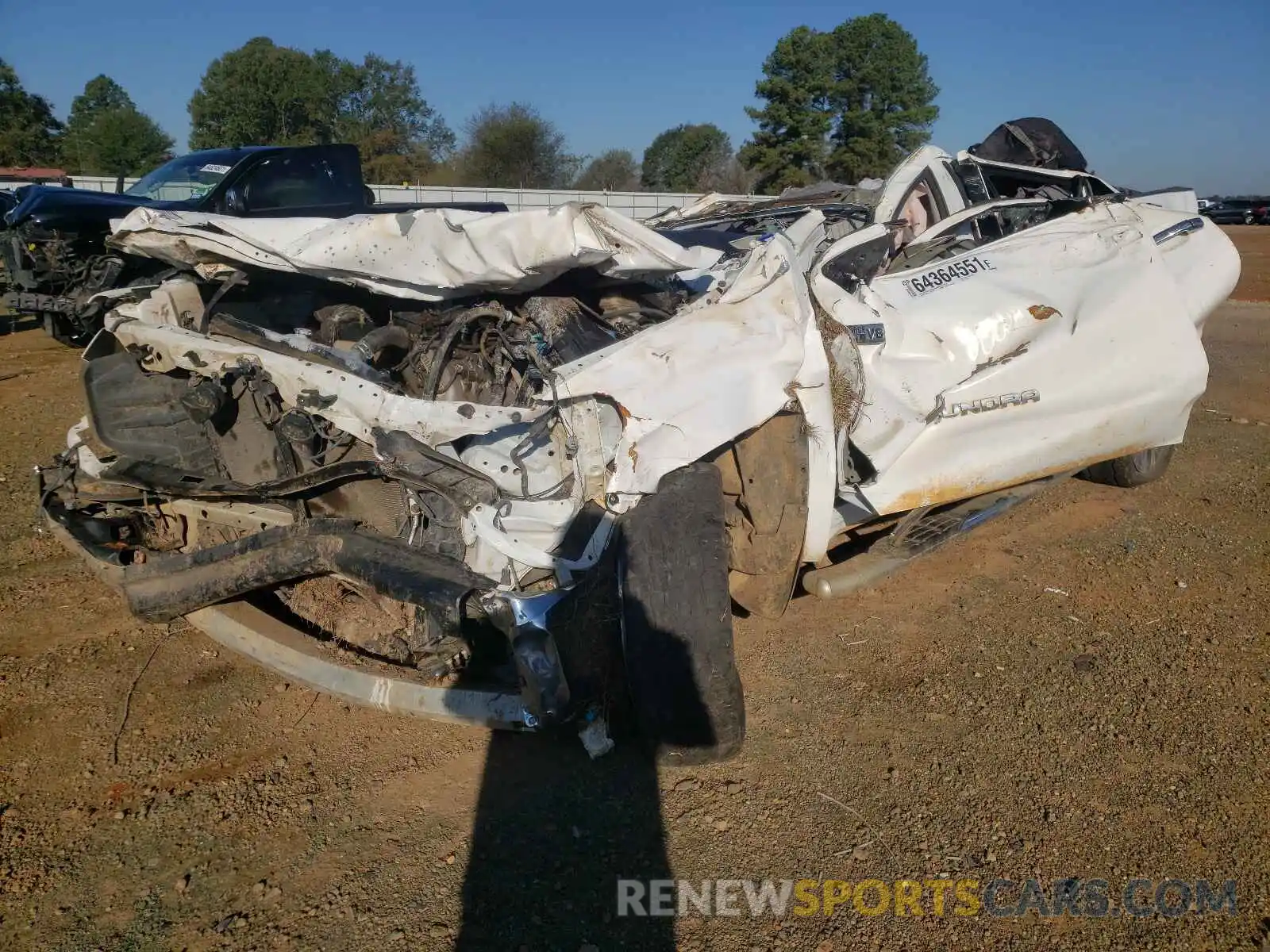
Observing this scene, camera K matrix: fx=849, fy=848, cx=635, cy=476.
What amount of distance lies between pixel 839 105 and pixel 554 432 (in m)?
46.1

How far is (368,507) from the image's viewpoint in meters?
2.86

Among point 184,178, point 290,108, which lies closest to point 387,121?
point 290,108

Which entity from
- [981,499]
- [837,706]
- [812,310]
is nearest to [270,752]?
[837,706]

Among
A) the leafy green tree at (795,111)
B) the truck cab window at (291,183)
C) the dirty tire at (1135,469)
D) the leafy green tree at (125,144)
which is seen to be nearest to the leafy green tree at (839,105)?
the leafy green tree at (795,111)

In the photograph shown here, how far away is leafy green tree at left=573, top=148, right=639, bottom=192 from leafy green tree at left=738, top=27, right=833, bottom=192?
8.30 m

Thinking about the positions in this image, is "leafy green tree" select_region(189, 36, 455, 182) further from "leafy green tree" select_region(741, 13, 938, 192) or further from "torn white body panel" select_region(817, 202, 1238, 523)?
"torn white body panel" select_region(817, 202, 1238, 523)

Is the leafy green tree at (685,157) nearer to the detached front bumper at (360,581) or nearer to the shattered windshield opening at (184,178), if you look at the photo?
the shattered windshield opening at (184,178)

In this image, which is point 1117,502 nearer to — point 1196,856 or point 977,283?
point 977,283

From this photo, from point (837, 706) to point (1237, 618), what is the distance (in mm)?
2025

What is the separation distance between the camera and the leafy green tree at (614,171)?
4728 centimetres

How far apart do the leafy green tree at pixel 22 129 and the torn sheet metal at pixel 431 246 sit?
51153 mm

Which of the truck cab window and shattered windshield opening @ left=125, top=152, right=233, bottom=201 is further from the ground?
shattered windshield opening @ left=125, top=152, right=233, bottom=201

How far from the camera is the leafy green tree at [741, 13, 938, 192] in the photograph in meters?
42.5

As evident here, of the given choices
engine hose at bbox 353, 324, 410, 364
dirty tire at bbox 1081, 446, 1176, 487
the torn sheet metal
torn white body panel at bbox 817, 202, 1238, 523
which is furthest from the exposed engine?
dirty tire at bbox 1081, 446, 1176, 487
